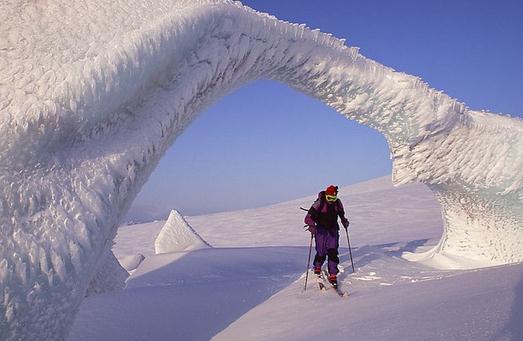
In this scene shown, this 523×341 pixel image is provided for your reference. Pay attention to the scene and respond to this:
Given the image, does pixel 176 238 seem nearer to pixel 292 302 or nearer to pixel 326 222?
pixel 326 222

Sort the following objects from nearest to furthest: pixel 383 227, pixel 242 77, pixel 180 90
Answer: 1. pixel 180 90
2. pixel 242 77
3. pixel 383 227

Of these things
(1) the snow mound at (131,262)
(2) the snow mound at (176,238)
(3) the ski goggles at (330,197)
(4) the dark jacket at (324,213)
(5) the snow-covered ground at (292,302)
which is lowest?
(1) the snow mound at (131,262)

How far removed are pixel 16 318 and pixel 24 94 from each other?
996mm

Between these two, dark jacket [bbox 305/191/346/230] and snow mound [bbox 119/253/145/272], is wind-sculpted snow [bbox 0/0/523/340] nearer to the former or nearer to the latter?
dark jacket [bbox 305/191/346/230]

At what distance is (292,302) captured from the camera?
347 cm

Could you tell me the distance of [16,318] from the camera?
1.93 m

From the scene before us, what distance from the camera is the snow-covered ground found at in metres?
2.09

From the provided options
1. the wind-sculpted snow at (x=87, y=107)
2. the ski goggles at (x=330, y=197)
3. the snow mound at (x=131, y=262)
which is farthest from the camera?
the snow mound at (x=131, y=262)

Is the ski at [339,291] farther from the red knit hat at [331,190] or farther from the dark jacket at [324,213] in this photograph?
the red knit hat at [331,190]

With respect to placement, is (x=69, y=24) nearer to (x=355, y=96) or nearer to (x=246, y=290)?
(x=246, y=290)

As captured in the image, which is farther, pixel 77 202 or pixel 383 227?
pixel 383 227

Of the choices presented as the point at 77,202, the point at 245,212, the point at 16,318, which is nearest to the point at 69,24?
the point at 77,202

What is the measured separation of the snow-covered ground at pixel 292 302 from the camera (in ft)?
6.85

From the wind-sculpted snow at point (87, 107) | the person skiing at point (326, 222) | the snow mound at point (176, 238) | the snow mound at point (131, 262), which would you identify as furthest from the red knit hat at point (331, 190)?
the snow mound at point (131, 262)
